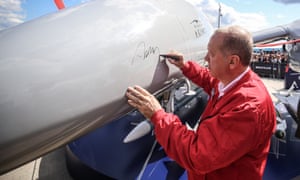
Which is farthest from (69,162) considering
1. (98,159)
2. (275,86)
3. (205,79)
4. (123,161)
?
(275,86)

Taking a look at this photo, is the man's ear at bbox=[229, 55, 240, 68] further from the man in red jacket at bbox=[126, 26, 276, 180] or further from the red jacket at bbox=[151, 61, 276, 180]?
the red jacket at bbox=[151, 61, 276, 180]

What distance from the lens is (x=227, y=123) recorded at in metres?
1.26

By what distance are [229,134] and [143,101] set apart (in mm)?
545

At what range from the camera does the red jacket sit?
49.5 inches

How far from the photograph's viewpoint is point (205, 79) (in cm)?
235

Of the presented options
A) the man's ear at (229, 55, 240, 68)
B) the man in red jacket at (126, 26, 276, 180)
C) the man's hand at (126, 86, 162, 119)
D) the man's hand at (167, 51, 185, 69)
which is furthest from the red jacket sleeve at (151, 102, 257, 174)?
the man's hand at (167, 51, 185, 69)

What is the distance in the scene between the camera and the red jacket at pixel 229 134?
4.12ft

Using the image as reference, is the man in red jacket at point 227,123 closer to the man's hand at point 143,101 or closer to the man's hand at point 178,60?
the man's hand at point 143,101
